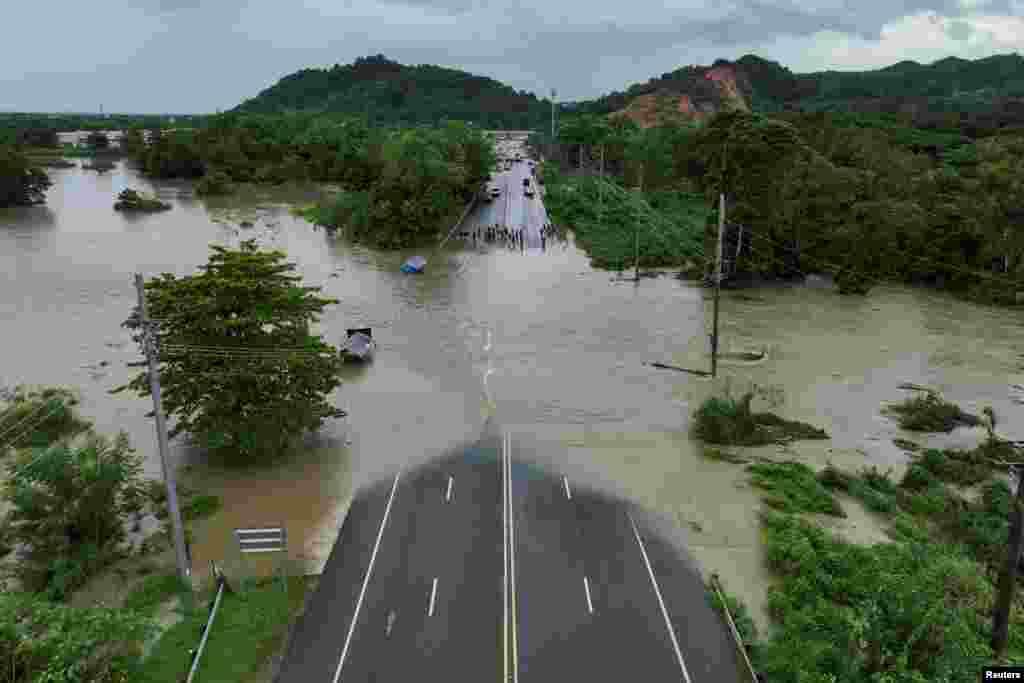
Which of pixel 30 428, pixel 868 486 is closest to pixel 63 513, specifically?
pixel 30 428

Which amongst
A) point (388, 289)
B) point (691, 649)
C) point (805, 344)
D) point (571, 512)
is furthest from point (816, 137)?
point (691, 649)

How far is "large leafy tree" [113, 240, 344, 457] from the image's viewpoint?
23938 mm

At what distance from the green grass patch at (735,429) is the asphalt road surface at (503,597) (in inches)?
272

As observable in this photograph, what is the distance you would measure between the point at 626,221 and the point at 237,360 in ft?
178

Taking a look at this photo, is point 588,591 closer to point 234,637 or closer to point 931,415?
point 234,637

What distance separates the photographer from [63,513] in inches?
741

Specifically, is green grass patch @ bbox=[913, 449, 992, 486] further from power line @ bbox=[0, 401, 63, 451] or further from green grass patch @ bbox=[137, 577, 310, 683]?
power line @ bbox=[0, 401, 63, 451]

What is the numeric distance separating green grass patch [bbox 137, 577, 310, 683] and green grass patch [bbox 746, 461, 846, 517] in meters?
14.5

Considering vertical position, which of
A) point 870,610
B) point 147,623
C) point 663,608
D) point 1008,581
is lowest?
point 663,608

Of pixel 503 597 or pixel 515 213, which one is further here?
pixel 515 213

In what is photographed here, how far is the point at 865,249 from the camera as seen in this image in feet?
169

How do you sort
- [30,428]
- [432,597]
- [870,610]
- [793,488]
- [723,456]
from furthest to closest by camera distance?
[30,428], [723,456], [793,488], [432,597], [870,610]

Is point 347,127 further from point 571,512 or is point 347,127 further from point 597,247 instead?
point 571,512

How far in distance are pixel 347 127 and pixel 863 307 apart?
92.4m
